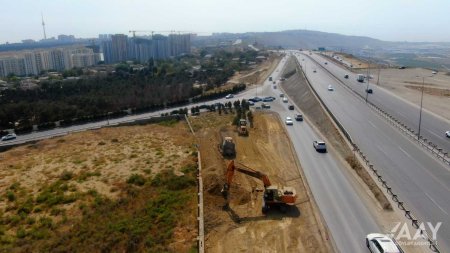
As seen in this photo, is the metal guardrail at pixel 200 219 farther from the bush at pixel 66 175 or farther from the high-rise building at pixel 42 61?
the high-rise building at pixel 42 61

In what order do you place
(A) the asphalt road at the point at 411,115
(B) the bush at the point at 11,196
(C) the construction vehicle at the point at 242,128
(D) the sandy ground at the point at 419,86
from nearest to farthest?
(B) the bush at the point at 11,196 → (A) the asphalt road at the point at 411,115 → (C) the construction vehicle at the point at 242,128 → (D) the sandy ground at the point at 419,86

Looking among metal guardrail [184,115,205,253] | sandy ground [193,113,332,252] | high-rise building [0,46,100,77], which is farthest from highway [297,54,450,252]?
high-rise building [0,46,100,77]

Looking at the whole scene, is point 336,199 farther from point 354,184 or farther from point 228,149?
point 228,149

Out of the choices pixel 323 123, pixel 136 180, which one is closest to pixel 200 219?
pixel 136 180

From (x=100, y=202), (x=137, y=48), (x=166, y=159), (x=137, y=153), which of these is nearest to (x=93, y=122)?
(x=137, y=153)

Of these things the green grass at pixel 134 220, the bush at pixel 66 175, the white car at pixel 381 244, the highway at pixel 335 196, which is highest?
the white car at pixel 381 244

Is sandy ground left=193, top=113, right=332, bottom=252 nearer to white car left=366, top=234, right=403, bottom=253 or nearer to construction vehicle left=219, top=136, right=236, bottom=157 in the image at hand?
construction vehicle left=219, top=136, right=236, bottom=157

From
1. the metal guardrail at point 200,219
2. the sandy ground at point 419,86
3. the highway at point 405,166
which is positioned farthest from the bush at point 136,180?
the sandy ground at point 419,86

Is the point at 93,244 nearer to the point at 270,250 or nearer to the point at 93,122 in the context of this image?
the point at 270,250

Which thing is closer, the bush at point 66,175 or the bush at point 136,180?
the bush at point 136,180
